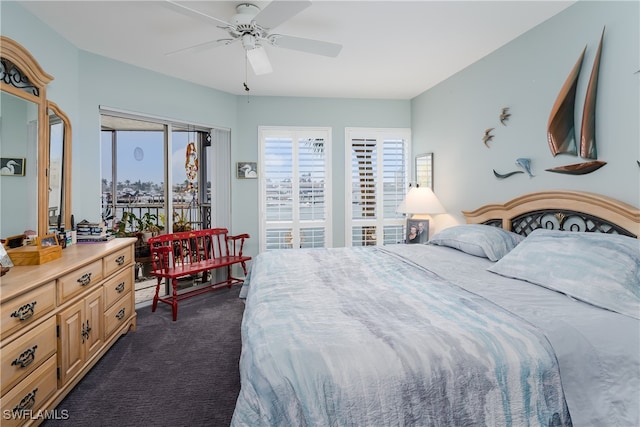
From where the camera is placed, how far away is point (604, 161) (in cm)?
227

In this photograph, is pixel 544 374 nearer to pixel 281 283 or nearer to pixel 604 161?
pixel 281 283

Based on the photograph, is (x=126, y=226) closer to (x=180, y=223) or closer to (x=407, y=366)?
Answer: (x=180, y=223)

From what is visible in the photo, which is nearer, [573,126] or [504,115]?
[573,126]

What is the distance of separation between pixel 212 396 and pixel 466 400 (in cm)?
155

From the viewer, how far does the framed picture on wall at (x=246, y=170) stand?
4723mm

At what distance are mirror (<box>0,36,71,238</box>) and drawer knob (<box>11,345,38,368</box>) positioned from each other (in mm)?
928

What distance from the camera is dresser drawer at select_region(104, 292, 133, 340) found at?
8.47ft

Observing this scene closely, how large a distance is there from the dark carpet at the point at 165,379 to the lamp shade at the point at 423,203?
2.33m

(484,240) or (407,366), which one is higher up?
(484,240)

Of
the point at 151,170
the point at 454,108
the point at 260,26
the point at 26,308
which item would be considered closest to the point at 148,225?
the point at 151,170

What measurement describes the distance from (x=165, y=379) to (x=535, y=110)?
11.2ft

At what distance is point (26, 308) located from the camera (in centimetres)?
165

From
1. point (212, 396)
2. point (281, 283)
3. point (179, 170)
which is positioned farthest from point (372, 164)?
point (212, 396)

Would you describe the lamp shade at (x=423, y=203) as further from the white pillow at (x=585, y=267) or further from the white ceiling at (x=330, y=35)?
the white pillow at (x=585, y=267)
